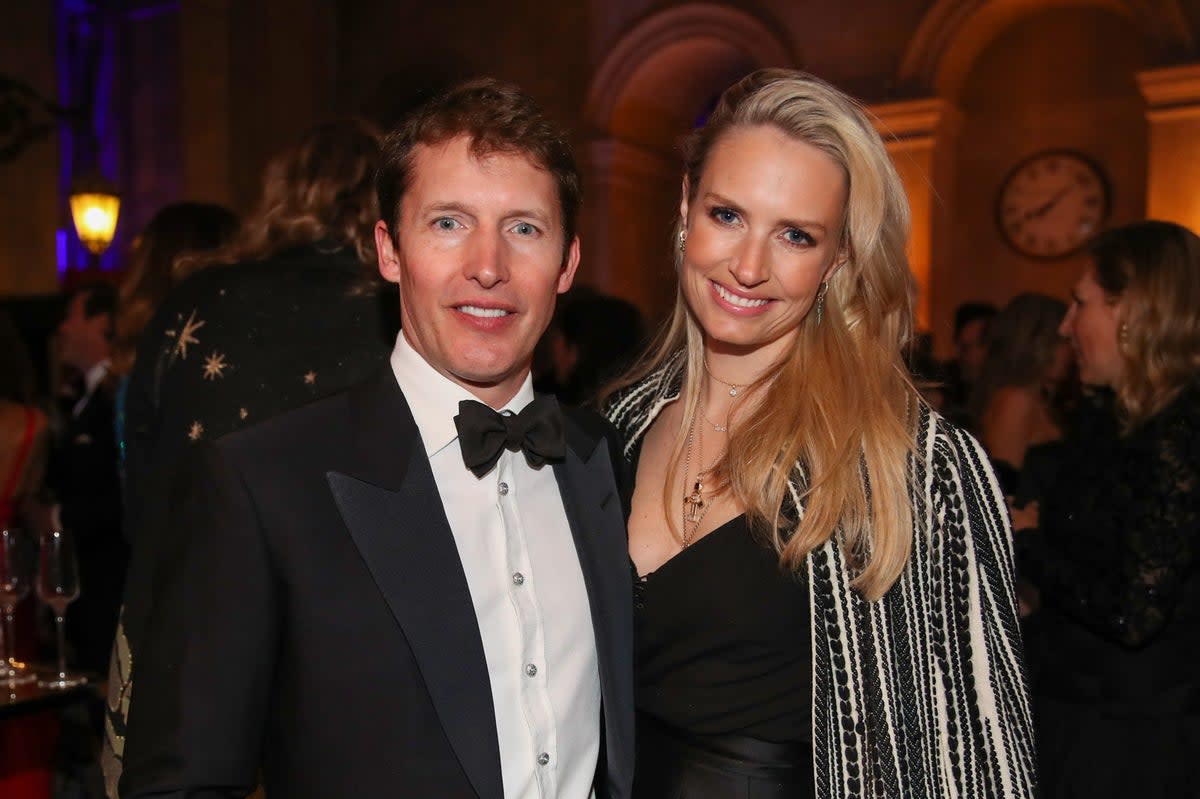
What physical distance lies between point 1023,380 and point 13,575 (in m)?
3.49

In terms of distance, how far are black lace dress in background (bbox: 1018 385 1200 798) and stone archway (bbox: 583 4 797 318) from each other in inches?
235

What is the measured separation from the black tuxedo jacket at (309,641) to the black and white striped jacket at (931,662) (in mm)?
700

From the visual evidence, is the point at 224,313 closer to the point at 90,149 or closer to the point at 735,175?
the point at 735,175

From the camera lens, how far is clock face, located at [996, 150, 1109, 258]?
8.26 meters

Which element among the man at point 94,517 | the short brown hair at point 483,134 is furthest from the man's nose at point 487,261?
the man at point 94,517

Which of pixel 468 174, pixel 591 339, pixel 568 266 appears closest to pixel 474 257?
pixel 468 174

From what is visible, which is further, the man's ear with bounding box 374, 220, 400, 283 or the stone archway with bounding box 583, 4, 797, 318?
the stone archway with bounding box 583, 4, 797, 318

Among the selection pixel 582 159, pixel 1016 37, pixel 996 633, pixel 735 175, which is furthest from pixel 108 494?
pixel 1016 37

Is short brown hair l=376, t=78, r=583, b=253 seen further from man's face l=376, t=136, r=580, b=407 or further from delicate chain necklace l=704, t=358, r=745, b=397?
delicate chain necklace l=704, t=358, r=745, b=397

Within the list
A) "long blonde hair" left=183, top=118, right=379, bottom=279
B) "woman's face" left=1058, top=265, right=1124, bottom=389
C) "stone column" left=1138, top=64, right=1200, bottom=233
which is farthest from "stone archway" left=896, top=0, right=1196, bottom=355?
"long blonde hair" left=183, top=118, right=379, bottom=279

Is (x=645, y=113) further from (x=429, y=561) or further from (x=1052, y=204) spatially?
(x=429, y=561)

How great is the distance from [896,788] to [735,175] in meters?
1.11

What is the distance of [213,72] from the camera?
9578 millimetres

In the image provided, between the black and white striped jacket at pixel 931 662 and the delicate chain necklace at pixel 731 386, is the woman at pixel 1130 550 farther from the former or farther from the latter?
the delicate chain necklace at pixel 731 386
